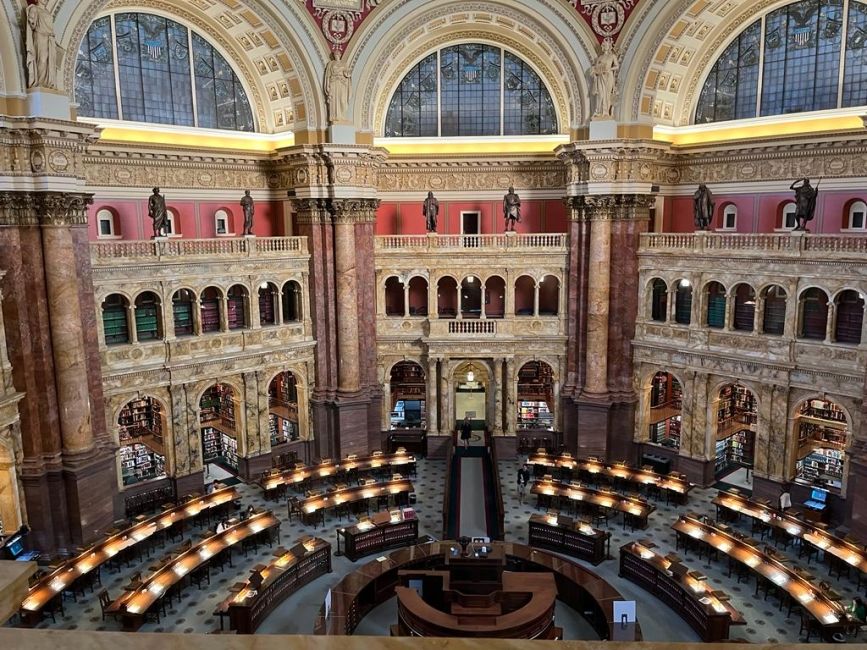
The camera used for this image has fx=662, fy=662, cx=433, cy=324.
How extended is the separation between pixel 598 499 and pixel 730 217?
531 inches

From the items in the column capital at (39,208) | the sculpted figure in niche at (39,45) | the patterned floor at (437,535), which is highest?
the sculpted figure in niche at (39,45)

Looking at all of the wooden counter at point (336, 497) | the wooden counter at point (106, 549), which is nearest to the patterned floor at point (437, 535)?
the wooden counter at point (336, 497)

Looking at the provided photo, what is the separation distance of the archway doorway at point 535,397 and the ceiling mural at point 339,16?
16.7 m

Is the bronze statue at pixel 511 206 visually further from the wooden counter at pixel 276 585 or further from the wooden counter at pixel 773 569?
the wooden counter at pixel 276 585

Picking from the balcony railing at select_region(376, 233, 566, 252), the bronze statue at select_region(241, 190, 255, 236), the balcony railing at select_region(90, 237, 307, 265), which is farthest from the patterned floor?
the bronze statue at select_region(241, 190, 255, 236)

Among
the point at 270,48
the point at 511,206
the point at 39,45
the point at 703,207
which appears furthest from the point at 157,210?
the point at 703,207

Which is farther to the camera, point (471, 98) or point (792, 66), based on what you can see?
point (471, 98)

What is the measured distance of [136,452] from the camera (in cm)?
2703

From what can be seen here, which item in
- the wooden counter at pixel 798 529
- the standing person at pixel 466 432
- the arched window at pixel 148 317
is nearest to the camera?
the wooden counter at pixel 798 529

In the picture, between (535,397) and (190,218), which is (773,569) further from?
(190,218)

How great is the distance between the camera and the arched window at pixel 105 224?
83.7ft

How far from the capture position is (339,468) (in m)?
26.7

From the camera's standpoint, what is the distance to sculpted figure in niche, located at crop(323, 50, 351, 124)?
88.6 ft

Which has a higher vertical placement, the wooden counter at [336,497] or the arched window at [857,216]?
the arched window at [857,216]
